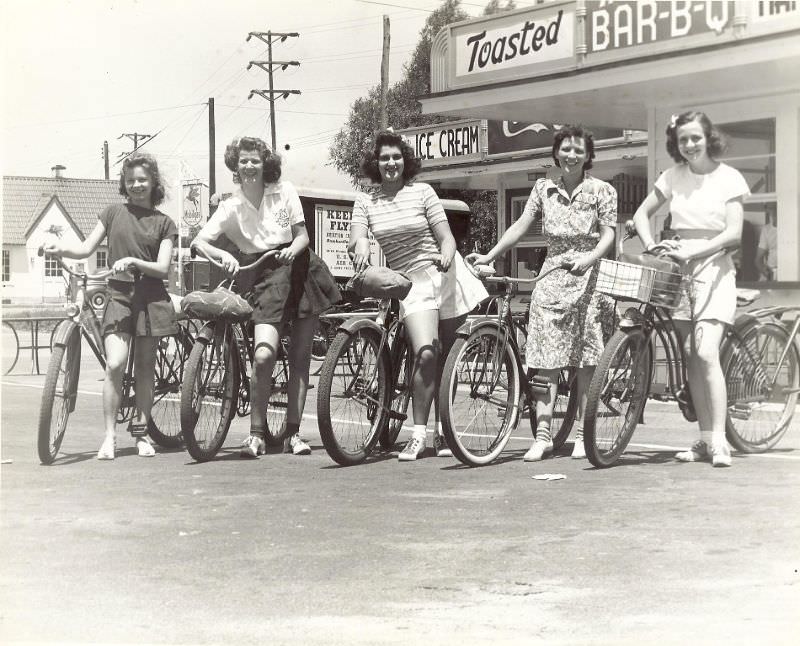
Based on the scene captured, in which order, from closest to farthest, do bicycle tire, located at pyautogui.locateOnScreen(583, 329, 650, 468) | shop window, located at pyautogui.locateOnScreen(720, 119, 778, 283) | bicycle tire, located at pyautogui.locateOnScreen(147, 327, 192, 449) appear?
bicycle tire, located at pyautogui.locateOnScreen(583, 329, 650, 468), bicycle tire, located at pyautogui.locateOnScreen(147, 327, 192, 449), shop window, located at pyautogui.locateOnScreen(720, 119, 778, 283)

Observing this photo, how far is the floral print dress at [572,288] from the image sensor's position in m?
7.05

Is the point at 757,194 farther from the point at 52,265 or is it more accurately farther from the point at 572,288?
the point at 52,265

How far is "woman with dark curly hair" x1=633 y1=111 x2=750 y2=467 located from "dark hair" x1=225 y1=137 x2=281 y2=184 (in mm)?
2303

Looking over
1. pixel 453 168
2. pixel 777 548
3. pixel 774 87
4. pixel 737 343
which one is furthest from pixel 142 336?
pixel 453 168

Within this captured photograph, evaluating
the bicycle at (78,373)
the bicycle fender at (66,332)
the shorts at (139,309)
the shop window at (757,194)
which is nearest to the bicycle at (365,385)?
the shorts at (139,309)

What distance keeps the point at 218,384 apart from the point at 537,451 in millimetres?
1915

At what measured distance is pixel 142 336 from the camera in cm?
736

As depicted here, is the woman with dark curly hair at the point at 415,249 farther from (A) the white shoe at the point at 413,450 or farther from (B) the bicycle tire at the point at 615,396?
(B) the bicycle tire at the point at 615,396

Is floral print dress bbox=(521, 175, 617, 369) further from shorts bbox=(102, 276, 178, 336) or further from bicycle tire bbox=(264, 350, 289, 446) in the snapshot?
shorts bbox=(102, 276, 178, 336)

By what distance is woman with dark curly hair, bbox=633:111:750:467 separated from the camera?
263 inches

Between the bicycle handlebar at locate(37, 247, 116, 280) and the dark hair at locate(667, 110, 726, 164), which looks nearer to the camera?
the dark hair at locate(667, 110, 726, 164)

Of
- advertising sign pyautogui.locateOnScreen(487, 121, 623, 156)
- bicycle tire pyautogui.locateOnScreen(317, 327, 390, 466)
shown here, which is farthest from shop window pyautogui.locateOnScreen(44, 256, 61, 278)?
advertising sign pyautogui.locateOnScreen(487, 121, 623, 156)

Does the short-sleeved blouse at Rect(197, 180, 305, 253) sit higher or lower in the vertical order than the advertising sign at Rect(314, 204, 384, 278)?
lower

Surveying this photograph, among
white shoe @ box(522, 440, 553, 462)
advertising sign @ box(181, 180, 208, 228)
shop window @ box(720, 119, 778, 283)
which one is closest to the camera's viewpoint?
white shoe @ box(522, 440, 553, 462)
